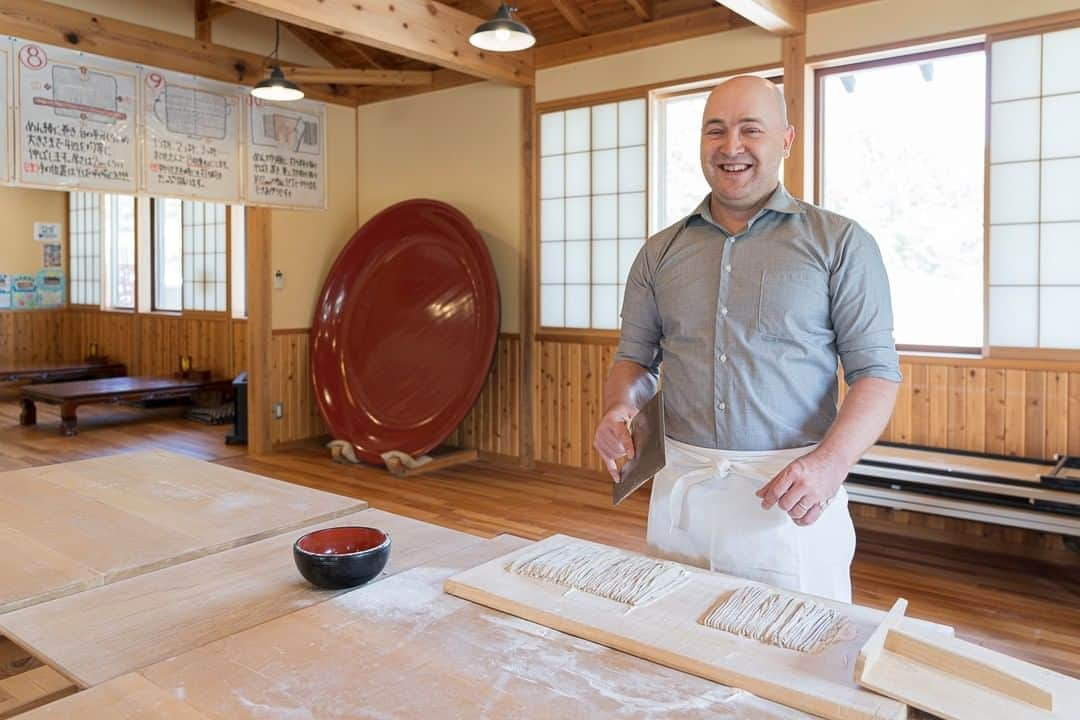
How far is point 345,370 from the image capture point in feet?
18.0

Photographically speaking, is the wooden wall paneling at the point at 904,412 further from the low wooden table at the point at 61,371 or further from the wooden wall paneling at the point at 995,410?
the low wooden table at the point at 61,371

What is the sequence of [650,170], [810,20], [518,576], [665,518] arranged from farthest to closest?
[650,170] → [810,20] → [665,518] → [518,576]

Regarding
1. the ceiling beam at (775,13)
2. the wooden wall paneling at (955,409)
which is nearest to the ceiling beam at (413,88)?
the ceiling beam at (775,13)

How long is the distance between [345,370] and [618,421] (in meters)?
4.33

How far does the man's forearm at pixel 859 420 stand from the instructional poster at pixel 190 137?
458 cm

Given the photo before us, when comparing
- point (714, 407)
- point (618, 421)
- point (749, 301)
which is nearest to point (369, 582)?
point (618, 421)

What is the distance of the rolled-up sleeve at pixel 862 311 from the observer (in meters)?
1.33

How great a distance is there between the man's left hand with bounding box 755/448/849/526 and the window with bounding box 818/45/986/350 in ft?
9.66

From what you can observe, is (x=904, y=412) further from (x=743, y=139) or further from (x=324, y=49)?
(x=324, y=49)

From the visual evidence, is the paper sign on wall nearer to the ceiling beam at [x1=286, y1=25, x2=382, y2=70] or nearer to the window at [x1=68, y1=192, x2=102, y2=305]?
the window at [x1=68, y1=192, x2=102, y2=305]

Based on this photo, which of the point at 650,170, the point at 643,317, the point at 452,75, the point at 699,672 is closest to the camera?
the point at 699,672

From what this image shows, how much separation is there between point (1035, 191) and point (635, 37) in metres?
2.18

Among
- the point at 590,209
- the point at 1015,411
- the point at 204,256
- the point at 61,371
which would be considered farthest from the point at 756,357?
the point at 61,371

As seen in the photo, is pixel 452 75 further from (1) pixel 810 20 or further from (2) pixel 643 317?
(2) pixel 643 317
